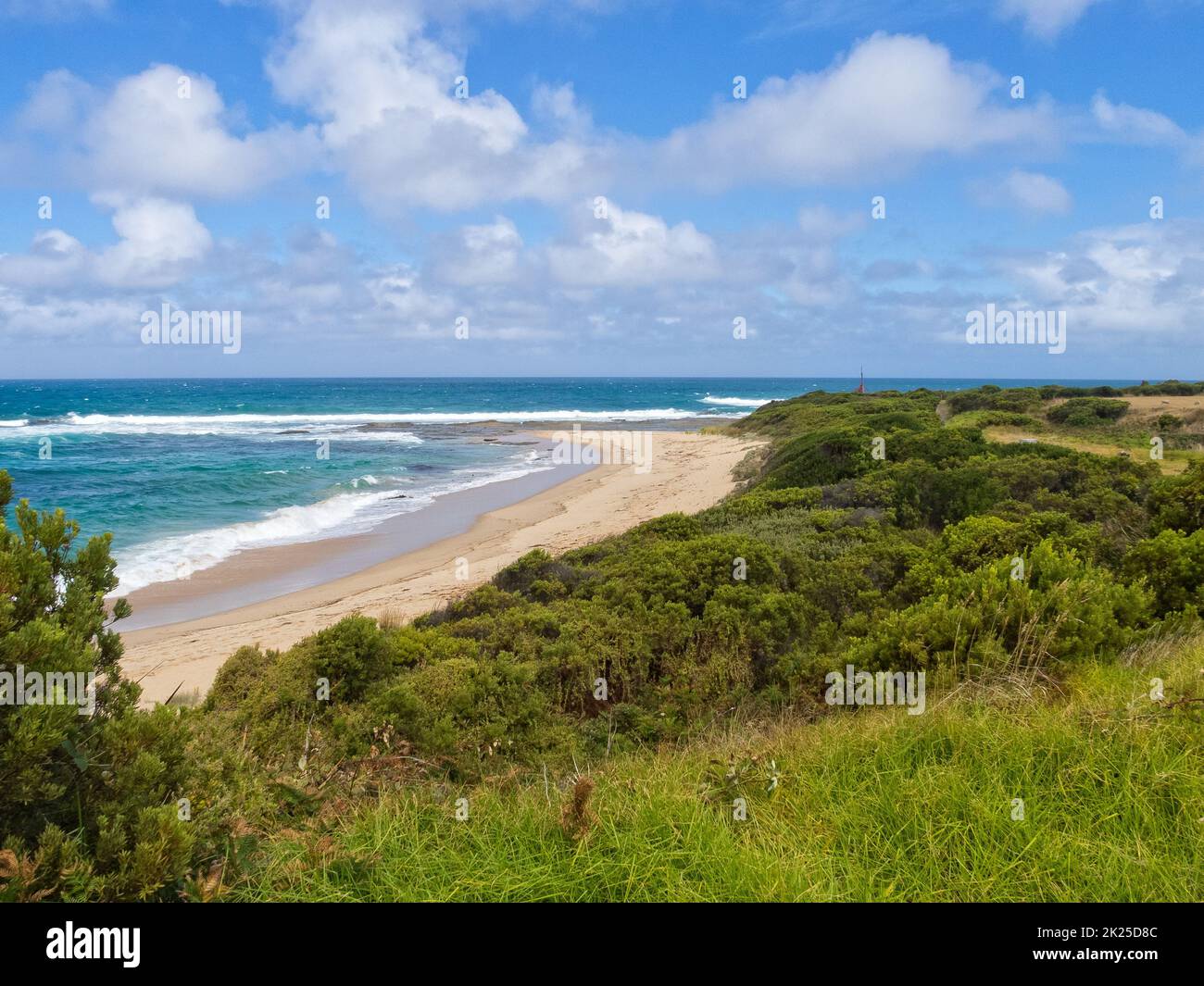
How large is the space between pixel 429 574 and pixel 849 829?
40.3ft

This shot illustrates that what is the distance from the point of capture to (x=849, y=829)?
10.2 ft

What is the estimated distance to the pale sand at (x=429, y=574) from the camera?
1017 centimetres

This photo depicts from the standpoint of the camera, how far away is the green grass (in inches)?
106

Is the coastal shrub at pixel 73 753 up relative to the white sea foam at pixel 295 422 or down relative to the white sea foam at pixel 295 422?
down

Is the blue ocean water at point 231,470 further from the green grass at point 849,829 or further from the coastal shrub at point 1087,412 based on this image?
the coastal shrub at point 1087,412

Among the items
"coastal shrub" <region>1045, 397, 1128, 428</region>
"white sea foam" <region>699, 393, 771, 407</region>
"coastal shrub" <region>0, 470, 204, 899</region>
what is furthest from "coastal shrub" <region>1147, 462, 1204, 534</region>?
"white sea foam" <region>699, 393, 771, 407</region>

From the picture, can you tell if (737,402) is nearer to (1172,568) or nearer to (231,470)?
(231,470)

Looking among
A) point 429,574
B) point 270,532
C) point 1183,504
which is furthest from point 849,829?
point 270,532

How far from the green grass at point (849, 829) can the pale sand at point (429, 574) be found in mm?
2351

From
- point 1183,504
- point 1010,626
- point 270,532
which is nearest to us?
point 1010,626

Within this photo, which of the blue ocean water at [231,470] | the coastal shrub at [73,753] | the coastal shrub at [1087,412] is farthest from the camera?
the coastal shrub at [1087,412]

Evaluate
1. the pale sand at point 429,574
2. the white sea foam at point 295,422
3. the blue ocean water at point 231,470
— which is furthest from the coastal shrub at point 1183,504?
the white sea foam at point 295,422

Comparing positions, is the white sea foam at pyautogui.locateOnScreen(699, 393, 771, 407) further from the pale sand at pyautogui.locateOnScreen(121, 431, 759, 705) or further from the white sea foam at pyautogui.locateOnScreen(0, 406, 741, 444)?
the pale sand at pyautogui.locateOnScreen(121, 431, 759, 705)
